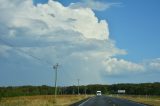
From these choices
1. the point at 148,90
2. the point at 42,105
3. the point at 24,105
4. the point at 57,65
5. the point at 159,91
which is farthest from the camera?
the point at 148,90

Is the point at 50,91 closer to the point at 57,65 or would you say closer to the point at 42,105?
the point at 57,65

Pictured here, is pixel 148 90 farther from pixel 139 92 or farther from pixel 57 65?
pixel 57 65

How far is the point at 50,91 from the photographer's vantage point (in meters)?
Answer: 194

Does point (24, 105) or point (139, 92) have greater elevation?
point (139, 92)

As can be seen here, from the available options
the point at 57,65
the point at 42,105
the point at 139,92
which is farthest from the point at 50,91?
the point at 42,105

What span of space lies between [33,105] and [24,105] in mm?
1606

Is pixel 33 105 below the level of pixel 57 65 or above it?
below

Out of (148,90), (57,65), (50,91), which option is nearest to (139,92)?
(148,90)

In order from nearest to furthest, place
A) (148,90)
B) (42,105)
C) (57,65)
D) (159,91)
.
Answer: (42,105), (57,65), (159,91), (148,90)

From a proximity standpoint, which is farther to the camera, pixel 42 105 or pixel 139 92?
pixel 139 92

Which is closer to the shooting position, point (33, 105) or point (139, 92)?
point (33, 105)

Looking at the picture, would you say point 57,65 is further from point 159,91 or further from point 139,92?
point 139,92

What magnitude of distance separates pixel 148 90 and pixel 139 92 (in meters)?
8.93

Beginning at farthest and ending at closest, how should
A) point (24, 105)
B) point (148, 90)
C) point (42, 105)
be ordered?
point (148, 90)
point (42, 105)
point (24, 105)
